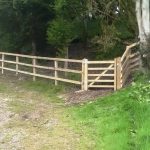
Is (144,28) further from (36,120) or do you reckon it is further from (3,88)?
(3,88)

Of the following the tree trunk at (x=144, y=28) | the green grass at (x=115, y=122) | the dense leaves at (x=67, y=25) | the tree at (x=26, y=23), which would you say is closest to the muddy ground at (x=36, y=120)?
the green grass at (x=115, y=122)

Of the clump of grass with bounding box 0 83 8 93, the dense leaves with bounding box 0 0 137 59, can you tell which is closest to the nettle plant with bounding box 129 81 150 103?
the dense leaves with bounding box 0 0 137 59

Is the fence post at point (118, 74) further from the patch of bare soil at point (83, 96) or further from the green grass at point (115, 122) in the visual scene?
the green grass at point (115, 122)

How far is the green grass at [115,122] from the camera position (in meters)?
10.2

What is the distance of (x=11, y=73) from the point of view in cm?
2444

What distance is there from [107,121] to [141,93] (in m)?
2.07

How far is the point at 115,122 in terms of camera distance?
1193 cm

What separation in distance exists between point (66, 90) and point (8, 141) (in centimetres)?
745

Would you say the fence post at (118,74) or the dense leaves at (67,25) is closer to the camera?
the fence post at (118,74)

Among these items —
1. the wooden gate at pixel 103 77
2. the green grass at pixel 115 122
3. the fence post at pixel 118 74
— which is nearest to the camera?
the green grass at pixel 115 122

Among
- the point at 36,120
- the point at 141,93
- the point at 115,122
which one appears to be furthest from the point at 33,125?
the point at 141,93

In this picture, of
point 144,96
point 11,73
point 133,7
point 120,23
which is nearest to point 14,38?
point 11,73

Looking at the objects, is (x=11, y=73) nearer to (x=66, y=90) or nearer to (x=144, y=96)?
(x=66, y=90)

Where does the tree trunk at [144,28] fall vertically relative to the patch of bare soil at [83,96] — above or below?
above
